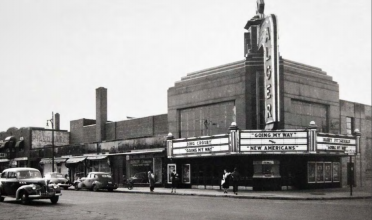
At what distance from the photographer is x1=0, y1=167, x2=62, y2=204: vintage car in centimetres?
2253

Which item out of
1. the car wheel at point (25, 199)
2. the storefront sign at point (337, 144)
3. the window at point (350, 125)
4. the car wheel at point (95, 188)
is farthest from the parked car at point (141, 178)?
the car wheel at point (25, 199)

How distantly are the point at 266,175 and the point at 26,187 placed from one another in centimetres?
1758

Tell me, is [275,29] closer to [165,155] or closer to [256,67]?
[256,67]

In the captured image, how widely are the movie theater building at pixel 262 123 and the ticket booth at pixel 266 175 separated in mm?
73

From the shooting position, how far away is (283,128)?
3462 cm

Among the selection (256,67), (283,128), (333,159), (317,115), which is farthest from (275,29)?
(333,159)

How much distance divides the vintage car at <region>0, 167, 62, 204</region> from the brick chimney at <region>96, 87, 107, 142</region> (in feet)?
97.5

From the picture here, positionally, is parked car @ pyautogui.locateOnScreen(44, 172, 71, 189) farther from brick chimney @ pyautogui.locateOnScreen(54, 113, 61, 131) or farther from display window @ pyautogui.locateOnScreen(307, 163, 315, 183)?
brick chimney @ pyautogui.locateOnScreen(54, 113, 61, 131)

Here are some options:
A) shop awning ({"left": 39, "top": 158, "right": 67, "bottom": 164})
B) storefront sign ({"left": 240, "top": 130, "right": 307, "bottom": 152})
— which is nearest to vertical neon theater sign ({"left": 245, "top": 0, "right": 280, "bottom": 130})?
storefront sign ({"left": 240, "top": 130, "right": 307, "bottom": 152})

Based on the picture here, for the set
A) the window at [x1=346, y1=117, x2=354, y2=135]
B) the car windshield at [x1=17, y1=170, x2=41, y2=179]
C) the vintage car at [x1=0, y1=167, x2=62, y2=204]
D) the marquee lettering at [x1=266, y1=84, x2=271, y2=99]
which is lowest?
the vintage car at [x1=0, y1=167, x2=62, y2=204]

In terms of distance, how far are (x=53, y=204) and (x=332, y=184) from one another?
939 inches

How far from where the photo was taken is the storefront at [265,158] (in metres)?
31.7

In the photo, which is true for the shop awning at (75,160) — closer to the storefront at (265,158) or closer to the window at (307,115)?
the storefront at (265,158)

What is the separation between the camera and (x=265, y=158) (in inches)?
1329
